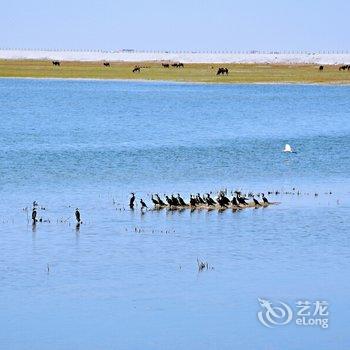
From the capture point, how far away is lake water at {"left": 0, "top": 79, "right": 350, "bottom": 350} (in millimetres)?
21625

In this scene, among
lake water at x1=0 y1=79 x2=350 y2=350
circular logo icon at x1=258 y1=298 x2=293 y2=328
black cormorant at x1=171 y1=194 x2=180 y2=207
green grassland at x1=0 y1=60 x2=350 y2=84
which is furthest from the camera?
green grassland at x1=0 y1=60 x2=350 y2=84

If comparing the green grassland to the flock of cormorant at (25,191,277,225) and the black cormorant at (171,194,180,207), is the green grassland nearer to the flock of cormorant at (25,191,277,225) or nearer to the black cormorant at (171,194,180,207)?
the flock of cormorant at (25,191,277,225)

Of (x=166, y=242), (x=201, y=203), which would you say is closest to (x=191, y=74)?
(x=201, y=203)

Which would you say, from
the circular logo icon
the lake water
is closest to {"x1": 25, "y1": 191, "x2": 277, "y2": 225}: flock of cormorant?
the lake water

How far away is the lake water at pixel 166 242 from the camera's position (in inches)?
851

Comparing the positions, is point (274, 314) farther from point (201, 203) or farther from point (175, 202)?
point (201, 203)

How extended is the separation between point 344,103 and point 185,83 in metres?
24.8

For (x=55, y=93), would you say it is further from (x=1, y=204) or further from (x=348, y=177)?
(x=1, y=204)

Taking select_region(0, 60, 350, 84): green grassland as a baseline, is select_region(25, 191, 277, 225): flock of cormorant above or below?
below

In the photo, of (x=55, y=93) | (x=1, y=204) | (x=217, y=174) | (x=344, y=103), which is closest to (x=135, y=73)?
(x=55, y=93)

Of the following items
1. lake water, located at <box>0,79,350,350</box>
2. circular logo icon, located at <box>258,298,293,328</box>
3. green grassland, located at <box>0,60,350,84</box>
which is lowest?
circular logo icon, located at <box>258,298,293,328</box>

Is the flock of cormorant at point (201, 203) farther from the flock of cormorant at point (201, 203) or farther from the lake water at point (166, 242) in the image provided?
the lake water at point (166, 242)

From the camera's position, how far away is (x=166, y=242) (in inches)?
Result: 1139

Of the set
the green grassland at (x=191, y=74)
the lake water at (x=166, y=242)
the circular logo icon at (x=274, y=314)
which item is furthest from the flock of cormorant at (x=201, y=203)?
the green grassland at (x=191, y=74)
